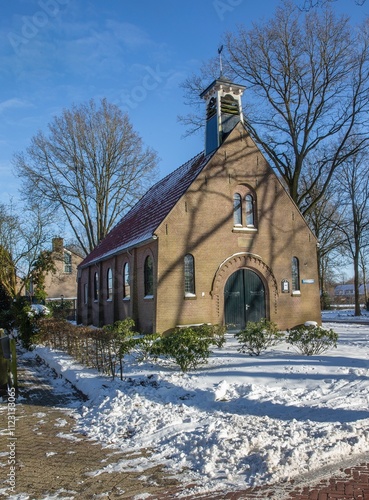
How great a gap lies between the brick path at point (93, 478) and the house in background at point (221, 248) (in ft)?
36.1

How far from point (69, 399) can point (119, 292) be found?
13306 millimetres

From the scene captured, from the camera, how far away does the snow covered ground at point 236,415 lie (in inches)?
224

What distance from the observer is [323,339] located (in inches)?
490

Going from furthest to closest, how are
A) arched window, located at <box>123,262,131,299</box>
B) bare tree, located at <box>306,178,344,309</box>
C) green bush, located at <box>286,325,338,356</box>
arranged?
bare tree, located at <box>306,178,344,309</box>
arched window, located at <box>123,262,131,299</box>
green bush, located at <box>286,325,338,356</box>

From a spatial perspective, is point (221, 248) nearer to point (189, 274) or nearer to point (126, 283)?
point (189, 274)

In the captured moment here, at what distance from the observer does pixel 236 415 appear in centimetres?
743

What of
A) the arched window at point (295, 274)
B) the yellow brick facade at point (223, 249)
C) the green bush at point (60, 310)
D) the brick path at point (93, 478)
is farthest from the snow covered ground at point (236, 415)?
the green bush at point (60, 310)

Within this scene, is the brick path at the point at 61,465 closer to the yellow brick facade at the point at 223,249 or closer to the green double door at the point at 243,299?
the yellow brick facade at the point at 223,249

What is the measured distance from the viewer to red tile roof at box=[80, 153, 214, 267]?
19.5 m

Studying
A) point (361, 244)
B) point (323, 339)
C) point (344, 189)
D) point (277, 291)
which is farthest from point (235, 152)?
point (361, 244)

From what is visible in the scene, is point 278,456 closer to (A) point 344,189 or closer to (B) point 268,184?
(B) point 268,184

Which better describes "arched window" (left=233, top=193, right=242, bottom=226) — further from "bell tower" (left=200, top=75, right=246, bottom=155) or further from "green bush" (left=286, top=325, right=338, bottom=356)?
"green bush" (left=286, top=325, right=338, bottom=356)

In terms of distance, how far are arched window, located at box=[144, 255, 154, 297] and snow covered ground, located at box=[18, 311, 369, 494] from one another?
23.3ft

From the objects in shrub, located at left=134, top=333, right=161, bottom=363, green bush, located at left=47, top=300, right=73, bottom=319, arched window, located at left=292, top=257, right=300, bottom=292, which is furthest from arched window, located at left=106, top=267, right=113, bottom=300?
shrub, located at left=134, top=333, right=161, bottom=363
